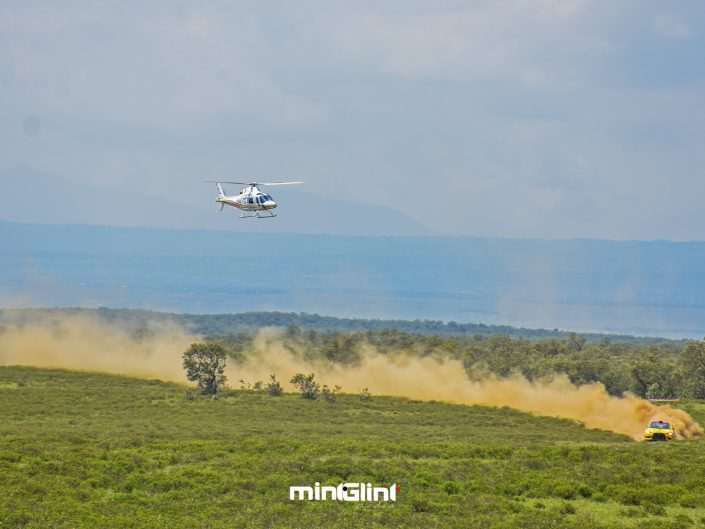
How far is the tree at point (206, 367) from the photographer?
9314cm

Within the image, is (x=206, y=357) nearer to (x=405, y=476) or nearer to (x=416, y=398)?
(x=416, y=398)

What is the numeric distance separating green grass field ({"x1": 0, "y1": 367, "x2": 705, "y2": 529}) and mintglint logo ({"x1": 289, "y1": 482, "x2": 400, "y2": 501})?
58 centimetres

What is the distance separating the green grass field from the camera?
1462 inches

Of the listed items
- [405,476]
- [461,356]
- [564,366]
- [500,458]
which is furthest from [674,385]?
[405,476]

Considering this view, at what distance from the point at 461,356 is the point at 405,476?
73.1 m

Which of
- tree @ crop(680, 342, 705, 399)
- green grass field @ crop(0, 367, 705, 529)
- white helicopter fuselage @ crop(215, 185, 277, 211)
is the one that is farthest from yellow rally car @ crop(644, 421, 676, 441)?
tree @ crop(680, 342, 705, 399)

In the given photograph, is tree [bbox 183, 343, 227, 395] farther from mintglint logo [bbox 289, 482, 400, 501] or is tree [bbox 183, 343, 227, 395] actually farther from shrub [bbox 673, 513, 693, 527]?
shrub [bbox 673, 513, 693, 527]

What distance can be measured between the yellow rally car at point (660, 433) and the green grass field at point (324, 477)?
11.0 feet

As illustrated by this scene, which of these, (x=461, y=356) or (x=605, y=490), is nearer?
(x=605, y=490)

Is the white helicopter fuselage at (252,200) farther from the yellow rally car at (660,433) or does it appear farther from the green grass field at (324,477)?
the yellow rally car at (660,433)

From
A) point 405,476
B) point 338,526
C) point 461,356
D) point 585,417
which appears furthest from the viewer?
point 461,356

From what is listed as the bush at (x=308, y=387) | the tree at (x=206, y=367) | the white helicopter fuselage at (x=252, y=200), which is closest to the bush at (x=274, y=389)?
the bush at (x=308, y=387)

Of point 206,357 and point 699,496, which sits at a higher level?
point 206,357

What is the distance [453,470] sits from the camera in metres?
45.0
